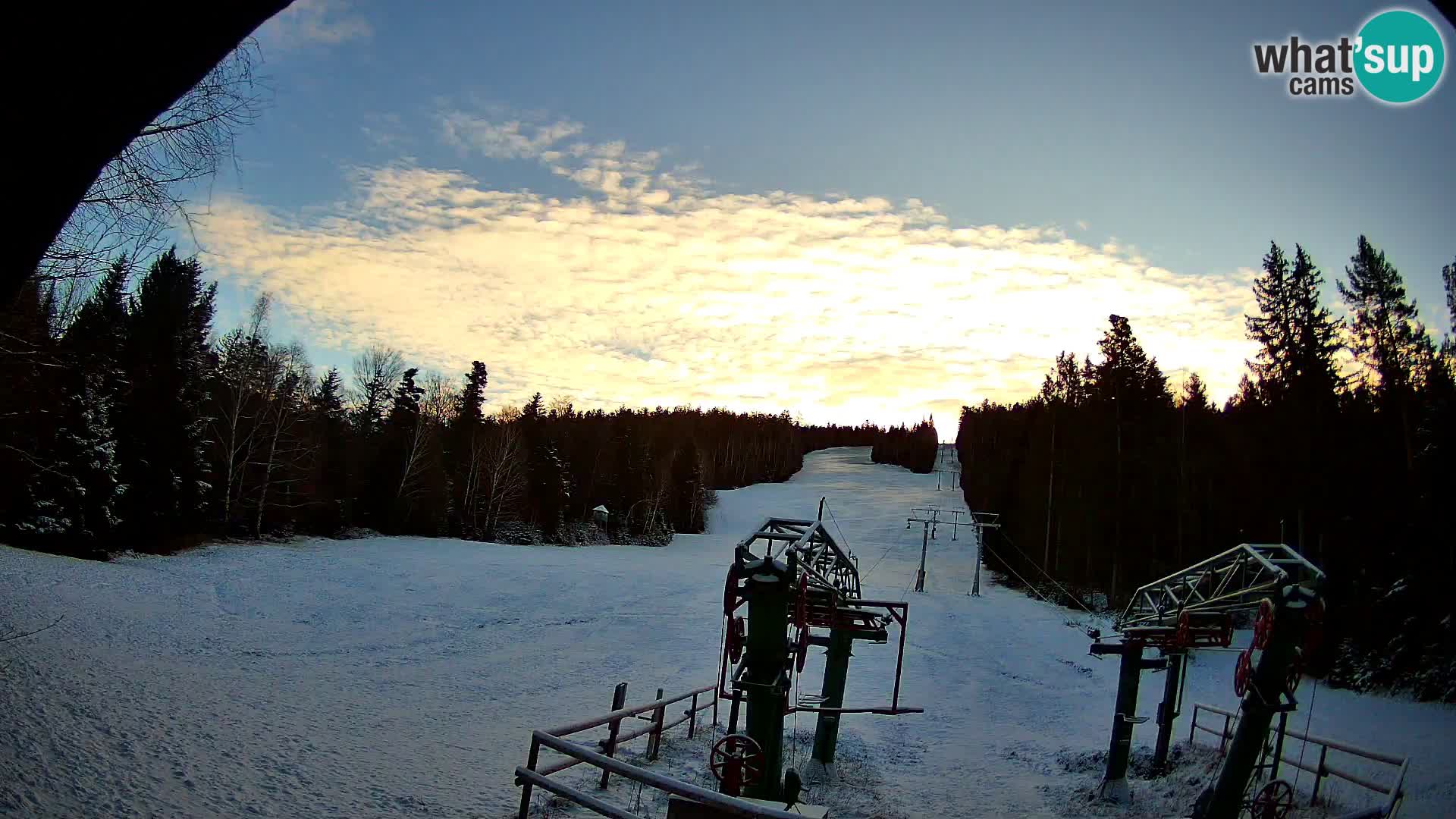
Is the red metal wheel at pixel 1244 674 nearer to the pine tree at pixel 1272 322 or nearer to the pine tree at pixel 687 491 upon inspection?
the pine tree at pixel 1272 322

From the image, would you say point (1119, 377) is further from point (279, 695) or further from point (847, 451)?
point (847, 451)

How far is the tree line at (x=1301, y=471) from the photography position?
20.7m

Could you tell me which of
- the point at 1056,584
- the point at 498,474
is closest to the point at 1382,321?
the point at 1056,584

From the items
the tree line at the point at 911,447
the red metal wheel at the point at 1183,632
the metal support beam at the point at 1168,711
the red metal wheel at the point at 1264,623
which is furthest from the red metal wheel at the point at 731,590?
the tree line at the point at 911,447

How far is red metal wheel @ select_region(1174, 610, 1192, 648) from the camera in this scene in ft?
48.8

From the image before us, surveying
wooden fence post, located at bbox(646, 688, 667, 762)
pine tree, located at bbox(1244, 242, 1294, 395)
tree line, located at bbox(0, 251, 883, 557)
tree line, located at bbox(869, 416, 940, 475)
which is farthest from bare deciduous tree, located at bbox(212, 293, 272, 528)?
tree line, located at bbox(869, 416, 940, 475)

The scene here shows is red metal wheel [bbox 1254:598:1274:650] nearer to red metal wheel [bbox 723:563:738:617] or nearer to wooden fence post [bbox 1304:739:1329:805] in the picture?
wooden fence post [bbox 1304:739:1329:805]

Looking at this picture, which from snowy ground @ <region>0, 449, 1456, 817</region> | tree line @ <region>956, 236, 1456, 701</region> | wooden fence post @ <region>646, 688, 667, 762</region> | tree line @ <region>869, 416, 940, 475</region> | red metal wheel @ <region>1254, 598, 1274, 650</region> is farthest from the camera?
tree line @ <region>869, 416, 940, 475</region>

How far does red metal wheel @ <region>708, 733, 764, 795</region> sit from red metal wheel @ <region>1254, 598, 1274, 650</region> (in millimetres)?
7934

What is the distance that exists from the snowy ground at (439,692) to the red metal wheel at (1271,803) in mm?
1008

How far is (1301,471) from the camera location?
25500 millimetres

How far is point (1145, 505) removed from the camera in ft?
108

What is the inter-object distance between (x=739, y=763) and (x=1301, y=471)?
24383 mm

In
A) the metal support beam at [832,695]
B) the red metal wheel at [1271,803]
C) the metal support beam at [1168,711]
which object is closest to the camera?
the red metal wheel at [1271,803]
